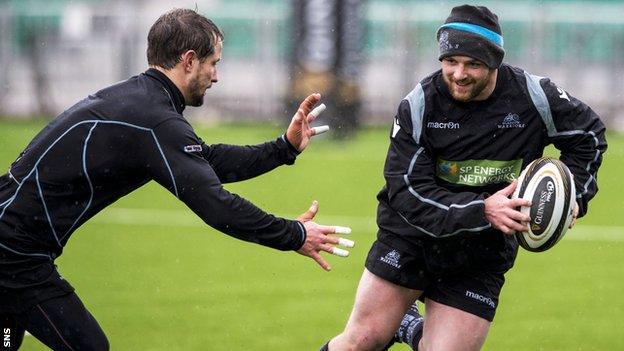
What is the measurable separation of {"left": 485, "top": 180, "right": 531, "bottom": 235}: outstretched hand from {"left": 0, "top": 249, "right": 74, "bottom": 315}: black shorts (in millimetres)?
2021

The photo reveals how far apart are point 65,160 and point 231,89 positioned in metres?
19.8

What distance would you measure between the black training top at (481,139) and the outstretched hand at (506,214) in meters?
0.23

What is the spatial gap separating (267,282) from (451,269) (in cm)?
439

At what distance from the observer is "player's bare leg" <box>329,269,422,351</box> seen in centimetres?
599

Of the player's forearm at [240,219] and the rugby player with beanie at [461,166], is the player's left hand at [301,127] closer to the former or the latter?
the rugby player with beanie at [461,166]

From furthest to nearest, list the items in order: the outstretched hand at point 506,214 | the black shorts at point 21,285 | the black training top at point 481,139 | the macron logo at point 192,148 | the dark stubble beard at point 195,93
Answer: the black training top at point 481,139 < the dark stubble beard at point 195,93 < the outstretched hand at point 506,214 < the macron logo at point 192,148 < the black shorts at point 21,285

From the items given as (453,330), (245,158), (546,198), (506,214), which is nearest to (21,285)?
(245,158)

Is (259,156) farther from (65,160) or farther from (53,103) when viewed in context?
(53,103)

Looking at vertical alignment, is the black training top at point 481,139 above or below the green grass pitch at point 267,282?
above

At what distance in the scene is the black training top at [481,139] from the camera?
5.79m

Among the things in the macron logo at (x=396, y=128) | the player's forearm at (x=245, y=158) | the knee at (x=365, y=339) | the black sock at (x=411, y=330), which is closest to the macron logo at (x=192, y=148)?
the player's forearm at (x=245, y=158)

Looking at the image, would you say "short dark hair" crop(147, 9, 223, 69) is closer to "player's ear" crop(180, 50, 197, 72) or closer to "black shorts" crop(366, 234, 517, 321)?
"player's ear" crop(180, 50, 197, 72)

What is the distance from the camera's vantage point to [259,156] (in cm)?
627

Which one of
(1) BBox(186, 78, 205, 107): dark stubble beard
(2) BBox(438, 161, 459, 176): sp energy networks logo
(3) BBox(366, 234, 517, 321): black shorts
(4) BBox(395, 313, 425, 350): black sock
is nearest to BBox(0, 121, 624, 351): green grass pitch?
(4) BBox(395, 313, 425, 350): black sock
